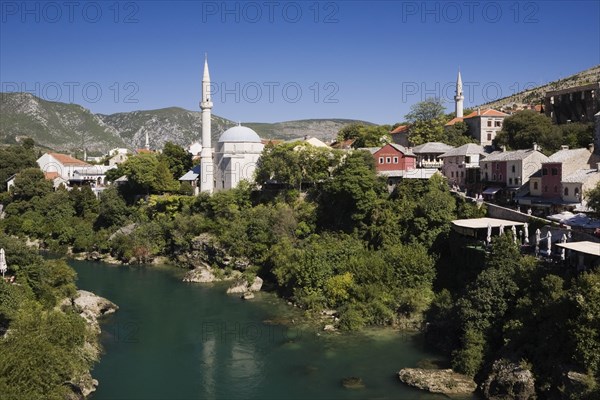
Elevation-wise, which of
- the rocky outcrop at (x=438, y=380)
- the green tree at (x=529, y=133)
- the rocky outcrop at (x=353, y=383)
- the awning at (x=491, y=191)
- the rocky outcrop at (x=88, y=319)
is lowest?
the rocky outcrop at (x=353, y=383)

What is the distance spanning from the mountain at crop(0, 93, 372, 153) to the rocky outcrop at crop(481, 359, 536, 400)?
116059mm

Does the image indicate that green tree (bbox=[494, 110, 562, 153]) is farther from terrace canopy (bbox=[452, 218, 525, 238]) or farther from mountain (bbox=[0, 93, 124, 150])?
mountain (bbox=[0, 93, 124, 150])

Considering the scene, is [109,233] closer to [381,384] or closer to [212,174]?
[212,174]

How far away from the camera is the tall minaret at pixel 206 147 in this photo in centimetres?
4825

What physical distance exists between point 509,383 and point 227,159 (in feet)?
105

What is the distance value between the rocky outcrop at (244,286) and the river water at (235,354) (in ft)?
2.86

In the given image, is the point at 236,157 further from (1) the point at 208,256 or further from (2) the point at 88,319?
(2) the point at 88,319

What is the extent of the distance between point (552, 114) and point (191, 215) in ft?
99.7

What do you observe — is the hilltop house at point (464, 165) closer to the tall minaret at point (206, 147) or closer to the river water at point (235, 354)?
the river water at point (235, 354)

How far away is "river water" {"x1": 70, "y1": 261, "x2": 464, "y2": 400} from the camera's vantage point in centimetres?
2028

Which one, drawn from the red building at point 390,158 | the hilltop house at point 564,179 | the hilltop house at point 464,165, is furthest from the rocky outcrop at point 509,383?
the red building at point 390,158

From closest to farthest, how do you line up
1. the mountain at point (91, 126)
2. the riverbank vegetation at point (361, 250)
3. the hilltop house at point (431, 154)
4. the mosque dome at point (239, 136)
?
the riverbank vegetation at point (361, 250)
the hilltop house at point (431, 154)
the mosque dome at point (239, 136)
the mountain at point (91, 126)

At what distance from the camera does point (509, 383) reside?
62.1 feet

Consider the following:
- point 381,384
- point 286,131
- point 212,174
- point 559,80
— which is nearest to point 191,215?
point 212,174
